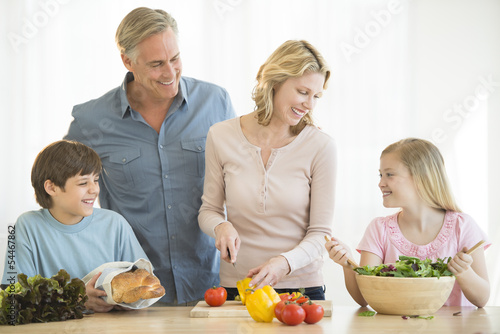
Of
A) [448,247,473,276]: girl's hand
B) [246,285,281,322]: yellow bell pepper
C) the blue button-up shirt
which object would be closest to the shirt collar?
the blue button-up shirt

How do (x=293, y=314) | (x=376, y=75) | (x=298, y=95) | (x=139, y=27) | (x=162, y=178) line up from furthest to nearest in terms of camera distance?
(x=376, y=75) < (x=162, y=178) < (x=139, y=27) < (x=298, y=95) < (x=293, y=314)

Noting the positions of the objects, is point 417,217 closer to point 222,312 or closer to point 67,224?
point 222,312

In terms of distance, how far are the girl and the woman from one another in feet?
0.77

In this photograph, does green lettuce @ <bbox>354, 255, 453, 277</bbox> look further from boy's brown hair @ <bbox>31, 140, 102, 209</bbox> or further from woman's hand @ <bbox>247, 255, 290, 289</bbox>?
boy's brown hair @ <bbox>31, 140, 102, 209</bbox>

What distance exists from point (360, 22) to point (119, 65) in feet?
5.75

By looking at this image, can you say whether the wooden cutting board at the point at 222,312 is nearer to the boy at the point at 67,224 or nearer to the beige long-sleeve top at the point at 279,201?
the beige long-sleeve top at the point at 279,201

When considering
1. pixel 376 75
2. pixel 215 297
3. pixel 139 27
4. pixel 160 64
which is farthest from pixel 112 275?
pixel 376 75

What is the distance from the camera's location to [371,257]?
222cm

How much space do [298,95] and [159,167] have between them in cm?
66

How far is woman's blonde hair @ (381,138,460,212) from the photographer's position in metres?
2.23

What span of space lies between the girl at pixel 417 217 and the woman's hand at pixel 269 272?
1.29 ft

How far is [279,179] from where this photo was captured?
2.19 metres

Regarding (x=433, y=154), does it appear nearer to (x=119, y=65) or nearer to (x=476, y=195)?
(x=476, y=195)

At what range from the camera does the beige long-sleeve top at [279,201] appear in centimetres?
217
